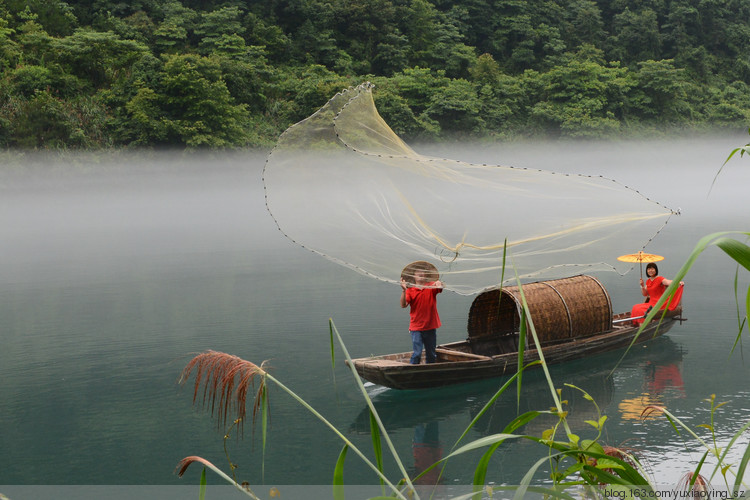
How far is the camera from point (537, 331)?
390 inches

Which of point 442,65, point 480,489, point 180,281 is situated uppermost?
point 442,65

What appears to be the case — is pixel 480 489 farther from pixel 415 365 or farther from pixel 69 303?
pixel 69 303

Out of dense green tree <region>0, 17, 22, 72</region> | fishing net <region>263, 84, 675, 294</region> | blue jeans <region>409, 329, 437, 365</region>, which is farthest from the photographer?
dense green tree <region>0, 17, 22, 72</region>

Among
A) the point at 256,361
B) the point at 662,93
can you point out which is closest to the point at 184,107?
the point at 662,93

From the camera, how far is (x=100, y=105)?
3847 centimetres

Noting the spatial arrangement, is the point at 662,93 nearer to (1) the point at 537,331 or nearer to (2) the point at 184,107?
(2) the point at 184,107

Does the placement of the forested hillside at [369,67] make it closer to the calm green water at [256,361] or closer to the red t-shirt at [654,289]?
the calm green water at [256,361]

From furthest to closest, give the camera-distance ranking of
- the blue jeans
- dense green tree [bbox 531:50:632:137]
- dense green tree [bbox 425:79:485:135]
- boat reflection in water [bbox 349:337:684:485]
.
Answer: dense green tree [bbox 531:50:632:137], dense green tree [bbox 425:79:485:135], the blue jeans, boat reflection in water [bbox 349:337:684:485]

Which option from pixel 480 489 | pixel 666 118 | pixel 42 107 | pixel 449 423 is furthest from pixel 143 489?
pixel 666 118

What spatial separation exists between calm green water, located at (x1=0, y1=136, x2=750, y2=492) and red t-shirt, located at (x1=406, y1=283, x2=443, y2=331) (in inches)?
31.6

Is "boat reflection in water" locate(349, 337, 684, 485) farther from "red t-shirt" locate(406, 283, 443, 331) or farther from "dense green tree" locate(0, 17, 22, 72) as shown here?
"dense green tree" locate(0, 17, 22, 72)

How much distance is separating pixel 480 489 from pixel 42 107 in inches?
1463

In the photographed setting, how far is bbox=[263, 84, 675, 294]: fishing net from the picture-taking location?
7305 millimetres

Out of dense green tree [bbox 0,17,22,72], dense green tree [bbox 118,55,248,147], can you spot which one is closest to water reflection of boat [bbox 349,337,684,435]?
dense green tree [bbox 118,55,248,147]
